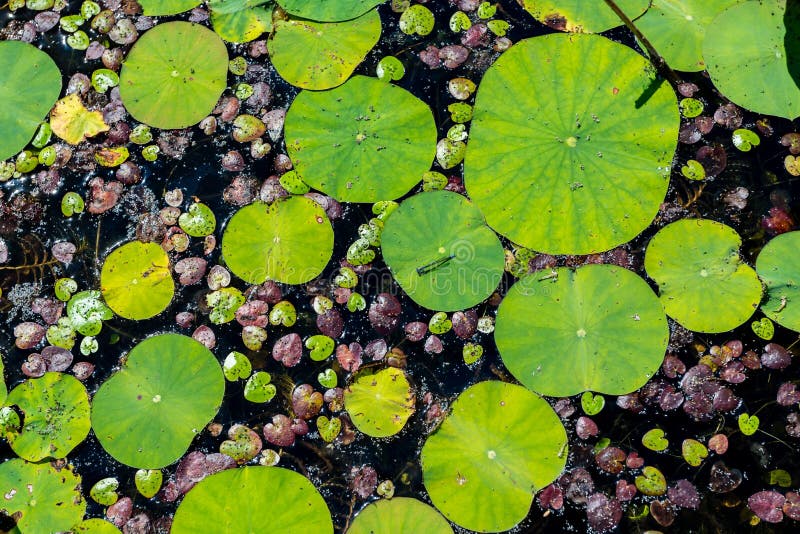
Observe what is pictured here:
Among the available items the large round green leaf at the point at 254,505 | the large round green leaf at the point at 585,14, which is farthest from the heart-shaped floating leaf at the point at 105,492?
the large round green leaf at the point at 585,14

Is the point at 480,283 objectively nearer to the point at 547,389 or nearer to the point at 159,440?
the point at 547,389

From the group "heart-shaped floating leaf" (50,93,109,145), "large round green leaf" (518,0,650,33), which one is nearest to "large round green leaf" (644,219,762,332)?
"large round green leaf" (518,0,650,33)

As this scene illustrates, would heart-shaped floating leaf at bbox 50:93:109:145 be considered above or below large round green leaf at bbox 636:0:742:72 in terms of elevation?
below

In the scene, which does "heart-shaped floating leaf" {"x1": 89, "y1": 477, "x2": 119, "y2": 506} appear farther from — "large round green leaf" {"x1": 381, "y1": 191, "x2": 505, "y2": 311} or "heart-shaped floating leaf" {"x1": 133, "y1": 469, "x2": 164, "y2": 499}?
"large round green leaf" {"x1": 381, "y1": 191, "x2": 505, "y2": 311}

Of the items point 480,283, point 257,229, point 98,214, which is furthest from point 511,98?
point 98,214

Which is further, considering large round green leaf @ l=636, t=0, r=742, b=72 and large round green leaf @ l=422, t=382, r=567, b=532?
large round green leaf @ l=636, t=0, r=742, b=72
